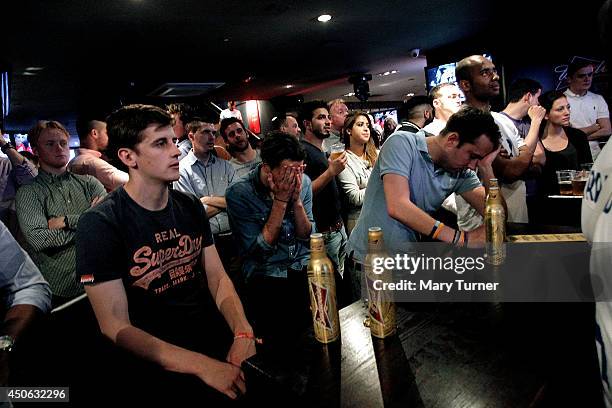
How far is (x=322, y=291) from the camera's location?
1.03 m

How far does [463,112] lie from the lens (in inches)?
67.2

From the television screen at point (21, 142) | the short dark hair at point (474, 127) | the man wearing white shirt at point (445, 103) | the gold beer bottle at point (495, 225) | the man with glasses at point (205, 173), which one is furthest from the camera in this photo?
the television screen at point (21, 142)

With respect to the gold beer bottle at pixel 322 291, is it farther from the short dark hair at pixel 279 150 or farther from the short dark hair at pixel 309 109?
the short dark hair at pixel 309 109

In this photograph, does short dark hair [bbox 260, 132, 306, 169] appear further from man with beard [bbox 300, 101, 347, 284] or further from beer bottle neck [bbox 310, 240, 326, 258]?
beer bottle neck [bbox 310, 240, 326, 258]

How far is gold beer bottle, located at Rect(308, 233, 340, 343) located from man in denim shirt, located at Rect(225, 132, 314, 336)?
778 millimetres

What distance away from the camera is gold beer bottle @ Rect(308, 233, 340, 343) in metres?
1.03

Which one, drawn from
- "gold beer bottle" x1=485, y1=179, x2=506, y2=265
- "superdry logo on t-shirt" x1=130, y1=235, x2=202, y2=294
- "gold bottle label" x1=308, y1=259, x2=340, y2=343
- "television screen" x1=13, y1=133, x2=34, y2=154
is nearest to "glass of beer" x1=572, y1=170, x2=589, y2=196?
"gold beer bottle" x1=485, y1=179, x2=506, y2=265

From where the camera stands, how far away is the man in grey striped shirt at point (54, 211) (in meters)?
2.33

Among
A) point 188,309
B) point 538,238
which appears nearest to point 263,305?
point 188,309

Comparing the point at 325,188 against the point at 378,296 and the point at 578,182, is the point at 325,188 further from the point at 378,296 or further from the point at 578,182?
the point at 378,296

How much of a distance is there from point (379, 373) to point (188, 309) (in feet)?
3.32

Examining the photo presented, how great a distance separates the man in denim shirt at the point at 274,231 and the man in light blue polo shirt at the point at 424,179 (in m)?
0.33

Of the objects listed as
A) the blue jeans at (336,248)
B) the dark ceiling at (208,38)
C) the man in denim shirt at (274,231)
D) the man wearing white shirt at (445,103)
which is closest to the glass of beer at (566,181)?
the man wearing white shirt at (445,103)

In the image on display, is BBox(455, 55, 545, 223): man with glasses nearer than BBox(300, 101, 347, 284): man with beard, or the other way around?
BBox(455, 55, 545, 223): man with glasses
